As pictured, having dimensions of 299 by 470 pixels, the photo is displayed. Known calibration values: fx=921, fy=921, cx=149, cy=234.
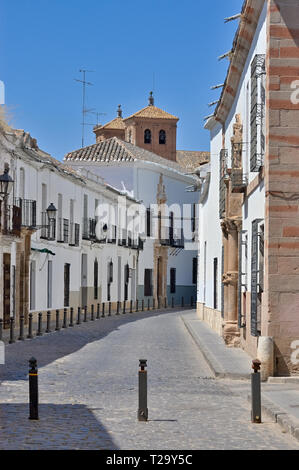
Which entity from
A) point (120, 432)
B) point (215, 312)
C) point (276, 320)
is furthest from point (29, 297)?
point (120, 432)

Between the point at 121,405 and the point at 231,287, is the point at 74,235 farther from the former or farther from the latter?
the point at 121,405

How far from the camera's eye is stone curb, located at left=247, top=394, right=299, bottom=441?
9.05 meters

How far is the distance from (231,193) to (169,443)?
40.7ft

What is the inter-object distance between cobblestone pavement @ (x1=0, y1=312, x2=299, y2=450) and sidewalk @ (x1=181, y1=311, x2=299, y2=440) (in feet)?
0.51

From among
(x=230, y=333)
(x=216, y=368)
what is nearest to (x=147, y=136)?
(x=230, y=333)

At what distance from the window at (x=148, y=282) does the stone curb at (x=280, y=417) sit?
45.1m

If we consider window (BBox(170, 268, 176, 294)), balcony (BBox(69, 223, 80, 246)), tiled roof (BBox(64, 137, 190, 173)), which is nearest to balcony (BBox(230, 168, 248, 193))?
balcony (BBox(69, 223, 80, 246))

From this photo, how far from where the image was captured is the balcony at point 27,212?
95.5 ft

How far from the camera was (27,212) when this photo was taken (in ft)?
99.8

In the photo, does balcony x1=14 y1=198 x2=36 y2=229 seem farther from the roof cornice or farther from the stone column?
the stone column

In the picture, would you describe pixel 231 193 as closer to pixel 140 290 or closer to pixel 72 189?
pixel 72 189

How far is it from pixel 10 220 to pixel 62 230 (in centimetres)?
916

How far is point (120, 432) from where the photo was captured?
929 centimetres

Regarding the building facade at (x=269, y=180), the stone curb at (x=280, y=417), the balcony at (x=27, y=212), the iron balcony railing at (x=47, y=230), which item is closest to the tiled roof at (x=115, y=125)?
the iron balcony railing at (x=47, y=230)
